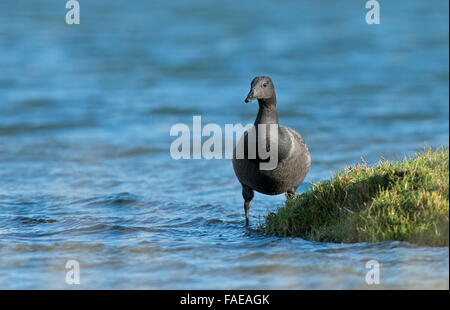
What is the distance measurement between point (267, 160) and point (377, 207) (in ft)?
5.76

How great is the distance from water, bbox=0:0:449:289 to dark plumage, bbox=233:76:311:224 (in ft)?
2.37

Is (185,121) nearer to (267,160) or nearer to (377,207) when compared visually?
(267,160)

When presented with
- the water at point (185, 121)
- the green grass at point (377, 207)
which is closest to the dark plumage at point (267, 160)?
the green grass at point (377, 207)

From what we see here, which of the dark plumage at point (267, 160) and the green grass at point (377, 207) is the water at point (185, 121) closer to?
the green grass at point (377, 207)

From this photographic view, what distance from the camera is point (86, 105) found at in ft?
74.8

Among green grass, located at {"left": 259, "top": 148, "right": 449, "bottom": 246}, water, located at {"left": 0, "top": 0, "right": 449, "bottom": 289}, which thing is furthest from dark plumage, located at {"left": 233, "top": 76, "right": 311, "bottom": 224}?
water, located at {"left": 0, "top": 0, "right": 449, "bottom": 289}

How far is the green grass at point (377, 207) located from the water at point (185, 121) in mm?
218

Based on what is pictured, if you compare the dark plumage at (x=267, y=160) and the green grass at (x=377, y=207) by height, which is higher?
the dark plumage at (x=267, y=160)

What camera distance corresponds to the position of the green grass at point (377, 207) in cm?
762

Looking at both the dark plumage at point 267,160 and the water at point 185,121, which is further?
the dark plumage at point 267,160

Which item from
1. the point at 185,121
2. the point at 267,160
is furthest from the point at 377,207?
the point at 185,121

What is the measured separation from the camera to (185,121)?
68.7 ft
